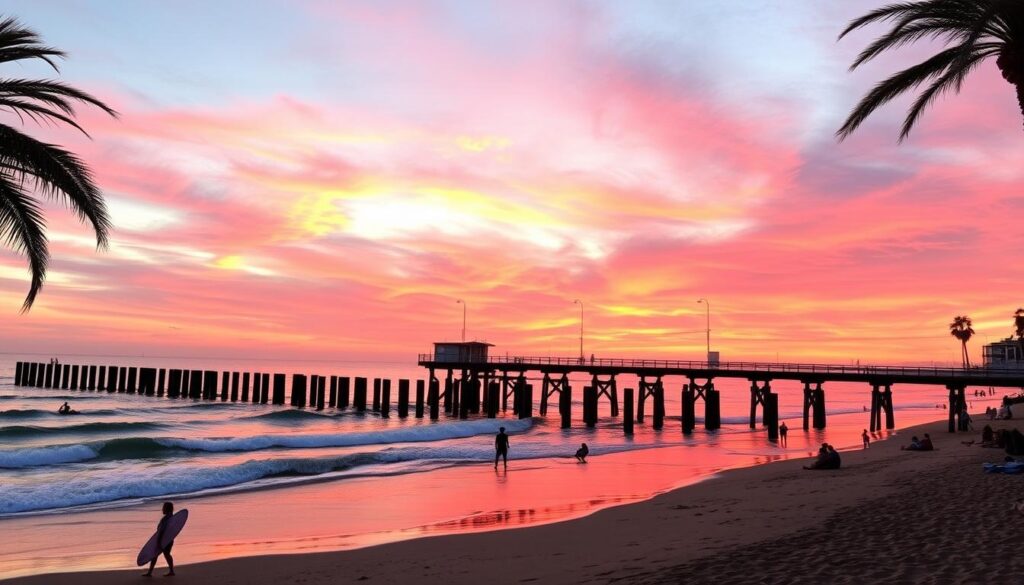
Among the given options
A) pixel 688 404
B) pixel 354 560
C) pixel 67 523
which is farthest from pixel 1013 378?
pixel 67 523

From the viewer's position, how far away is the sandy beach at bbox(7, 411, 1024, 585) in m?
9.53

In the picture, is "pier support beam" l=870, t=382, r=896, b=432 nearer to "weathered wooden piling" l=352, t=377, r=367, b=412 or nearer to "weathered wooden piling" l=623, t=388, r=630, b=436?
"weathered wooden piling" l=623, t=388, r=630, b=436

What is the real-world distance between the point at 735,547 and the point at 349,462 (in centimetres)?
2245

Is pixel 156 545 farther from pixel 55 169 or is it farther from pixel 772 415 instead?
pixel 772 415

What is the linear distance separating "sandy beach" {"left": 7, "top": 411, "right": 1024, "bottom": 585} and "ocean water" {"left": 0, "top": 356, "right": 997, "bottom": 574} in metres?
1.89

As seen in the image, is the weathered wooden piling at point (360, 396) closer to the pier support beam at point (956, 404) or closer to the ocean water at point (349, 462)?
the ocean water at point (349, 462)

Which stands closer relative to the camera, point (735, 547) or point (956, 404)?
point (735, 547)

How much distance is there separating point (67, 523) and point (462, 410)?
4239 centimetres

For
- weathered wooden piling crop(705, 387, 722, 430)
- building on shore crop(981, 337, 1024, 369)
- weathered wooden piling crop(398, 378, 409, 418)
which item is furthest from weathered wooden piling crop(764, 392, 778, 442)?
weathered wooden piling crop(398, 378, 409, 418)

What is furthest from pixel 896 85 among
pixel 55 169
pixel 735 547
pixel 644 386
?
pixel 644 386

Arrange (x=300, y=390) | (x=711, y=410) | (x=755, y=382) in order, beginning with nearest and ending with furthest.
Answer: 1. (x=711, y=410)
2. (x=755, y=382)
3. (x=300, y=390)

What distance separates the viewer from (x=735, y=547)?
1157 centimetres

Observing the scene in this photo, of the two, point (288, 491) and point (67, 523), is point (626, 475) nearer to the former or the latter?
point (288, 491)

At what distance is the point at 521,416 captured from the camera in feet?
184
